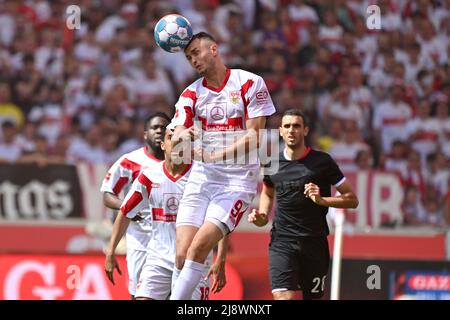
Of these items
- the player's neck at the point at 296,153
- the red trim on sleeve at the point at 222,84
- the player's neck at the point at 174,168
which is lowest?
the player's neck at the point at 174,168

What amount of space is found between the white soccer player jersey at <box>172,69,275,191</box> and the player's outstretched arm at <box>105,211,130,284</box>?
1.19 metres

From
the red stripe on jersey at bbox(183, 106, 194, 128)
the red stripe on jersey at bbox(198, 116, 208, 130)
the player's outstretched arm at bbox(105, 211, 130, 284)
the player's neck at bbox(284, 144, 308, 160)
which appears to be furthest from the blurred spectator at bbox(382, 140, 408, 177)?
the red stripe on jersey at bbox(183, 106, 194, 128)

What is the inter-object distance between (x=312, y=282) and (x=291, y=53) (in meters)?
9.87

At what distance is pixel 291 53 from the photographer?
20844 mm

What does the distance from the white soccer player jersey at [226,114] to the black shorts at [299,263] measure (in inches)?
58.4

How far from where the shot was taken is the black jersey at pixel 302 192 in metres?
11.4

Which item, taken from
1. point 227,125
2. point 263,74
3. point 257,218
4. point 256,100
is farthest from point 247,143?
point 263,74

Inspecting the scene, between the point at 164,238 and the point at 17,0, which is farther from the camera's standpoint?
the point at 17,0

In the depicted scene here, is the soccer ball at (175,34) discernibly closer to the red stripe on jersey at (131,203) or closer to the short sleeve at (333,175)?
the red stripe on jersey at (131,203)

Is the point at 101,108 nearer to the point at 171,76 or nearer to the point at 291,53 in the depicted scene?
the point at 171,76

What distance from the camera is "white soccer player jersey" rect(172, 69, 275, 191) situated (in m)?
10.0

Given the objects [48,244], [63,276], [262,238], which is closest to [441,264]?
[262,238]

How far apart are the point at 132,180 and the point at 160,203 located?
1.19 m

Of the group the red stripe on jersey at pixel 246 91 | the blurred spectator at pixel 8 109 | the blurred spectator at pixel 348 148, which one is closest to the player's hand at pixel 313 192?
the red stripe on jersey at pixel 246 91
